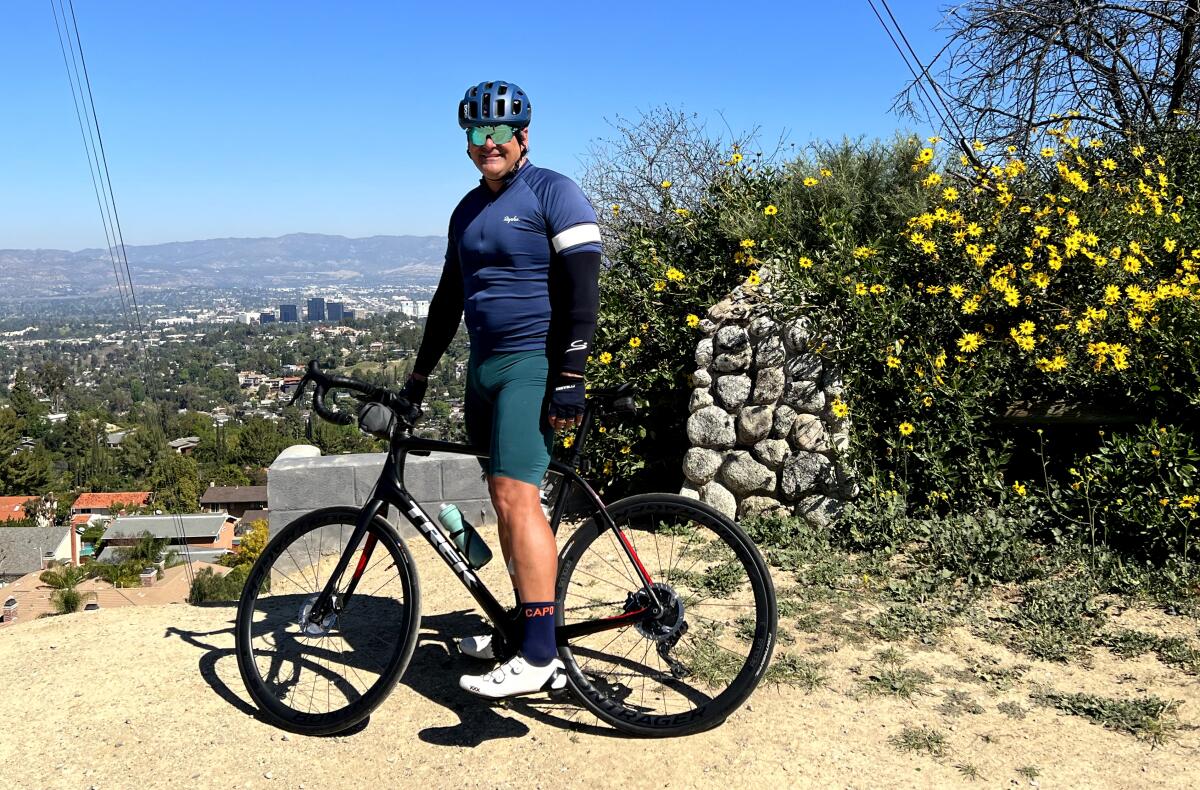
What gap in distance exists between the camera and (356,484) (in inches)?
220

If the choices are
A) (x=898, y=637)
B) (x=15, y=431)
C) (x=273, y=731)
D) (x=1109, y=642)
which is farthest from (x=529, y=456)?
(x=15, y=431)

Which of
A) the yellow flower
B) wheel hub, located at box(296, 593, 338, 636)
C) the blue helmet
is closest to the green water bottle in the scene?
wheel hub, located at box(296, 593, 338, 636)

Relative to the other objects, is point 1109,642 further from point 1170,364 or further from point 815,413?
point 815,413

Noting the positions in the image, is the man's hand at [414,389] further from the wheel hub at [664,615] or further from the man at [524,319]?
the wheel hub at [664,615]

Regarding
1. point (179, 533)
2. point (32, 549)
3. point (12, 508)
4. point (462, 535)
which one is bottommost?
point (12, 508)

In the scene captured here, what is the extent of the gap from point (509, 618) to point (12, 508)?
62.1 metres

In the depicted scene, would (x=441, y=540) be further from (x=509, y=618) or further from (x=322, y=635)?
(x=322, y=635)

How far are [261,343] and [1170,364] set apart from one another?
342 feet

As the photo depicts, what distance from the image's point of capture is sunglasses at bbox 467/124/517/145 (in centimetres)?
288

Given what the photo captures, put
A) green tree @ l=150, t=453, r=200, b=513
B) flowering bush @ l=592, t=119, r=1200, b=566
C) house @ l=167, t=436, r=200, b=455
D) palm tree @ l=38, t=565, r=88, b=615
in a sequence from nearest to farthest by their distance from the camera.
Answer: flowering bush @ l=592, t=119, r=1200, b=566 → palm tree @ l=38, t=565, r=88, b=615 → green tree @ l=150, t=453, r=200, b=513 → house @ l=167, t=436, r=200, b=455

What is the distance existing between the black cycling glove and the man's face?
0.70m

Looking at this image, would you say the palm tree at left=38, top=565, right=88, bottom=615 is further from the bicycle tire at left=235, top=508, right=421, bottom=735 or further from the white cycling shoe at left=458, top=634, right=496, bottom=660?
the white cycling shoe at left=458, top=634, right=496, bottom=660

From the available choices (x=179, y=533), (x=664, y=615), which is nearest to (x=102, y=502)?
(x=179, y=533)

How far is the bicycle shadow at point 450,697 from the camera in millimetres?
3123
